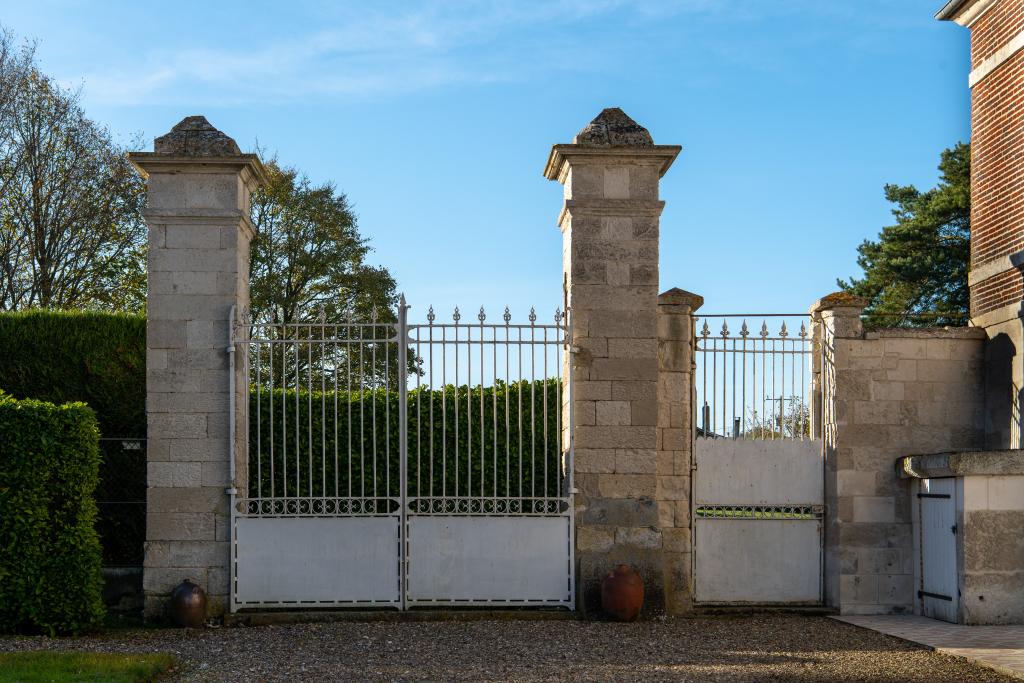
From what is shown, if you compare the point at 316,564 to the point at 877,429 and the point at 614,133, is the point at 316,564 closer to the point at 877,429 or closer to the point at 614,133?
the point at 614,133

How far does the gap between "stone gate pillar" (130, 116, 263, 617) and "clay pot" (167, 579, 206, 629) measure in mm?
181

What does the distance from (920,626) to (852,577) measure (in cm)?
81

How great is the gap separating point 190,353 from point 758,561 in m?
4.88

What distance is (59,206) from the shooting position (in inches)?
785

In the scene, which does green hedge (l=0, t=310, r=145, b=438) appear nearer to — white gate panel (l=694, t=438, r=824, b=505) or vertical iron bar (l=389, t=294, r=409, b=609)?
vertical iron bar (l=389, t=294, r=409, b=609)

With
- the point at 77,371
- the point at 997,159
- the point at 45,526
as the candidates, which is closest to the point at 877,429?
the point at 997,159

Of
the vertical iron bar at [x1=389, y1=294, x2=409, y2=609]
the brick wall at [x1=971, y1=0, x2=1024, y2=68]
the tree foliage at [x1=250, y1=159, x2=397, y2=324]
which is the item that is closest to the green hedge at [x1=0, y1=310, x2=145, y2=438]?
the vertical iron bar at [x1=389, y1=294, x2=409, y2=609]

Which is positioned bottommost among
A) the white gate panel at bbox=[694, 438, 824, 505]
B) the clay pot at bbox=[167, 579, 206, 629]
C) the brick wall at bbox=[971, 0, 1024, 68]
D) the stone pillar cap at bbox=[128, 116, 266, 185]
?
the clay pot at bbox=[167, 579, 206, 629]

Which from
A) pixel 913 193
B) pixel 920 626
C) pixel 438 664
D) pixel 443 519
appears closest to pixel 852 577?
pixel 920 626

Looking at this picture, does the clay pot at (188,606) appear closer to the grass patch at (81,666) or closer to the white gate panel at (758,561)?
the grass patch at (81,666)

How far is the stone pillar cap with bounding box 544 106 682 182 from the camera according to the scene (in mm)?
8680

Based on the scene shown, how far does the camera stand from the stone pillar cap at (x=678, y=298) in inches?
351

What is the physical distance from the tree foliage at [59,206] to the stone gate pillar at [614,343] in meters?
14.0

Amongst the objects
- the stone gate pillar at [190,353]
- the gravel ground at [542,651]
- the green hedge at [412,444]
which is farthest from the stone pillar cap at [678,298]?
the stone gate pillar at [190,353]
